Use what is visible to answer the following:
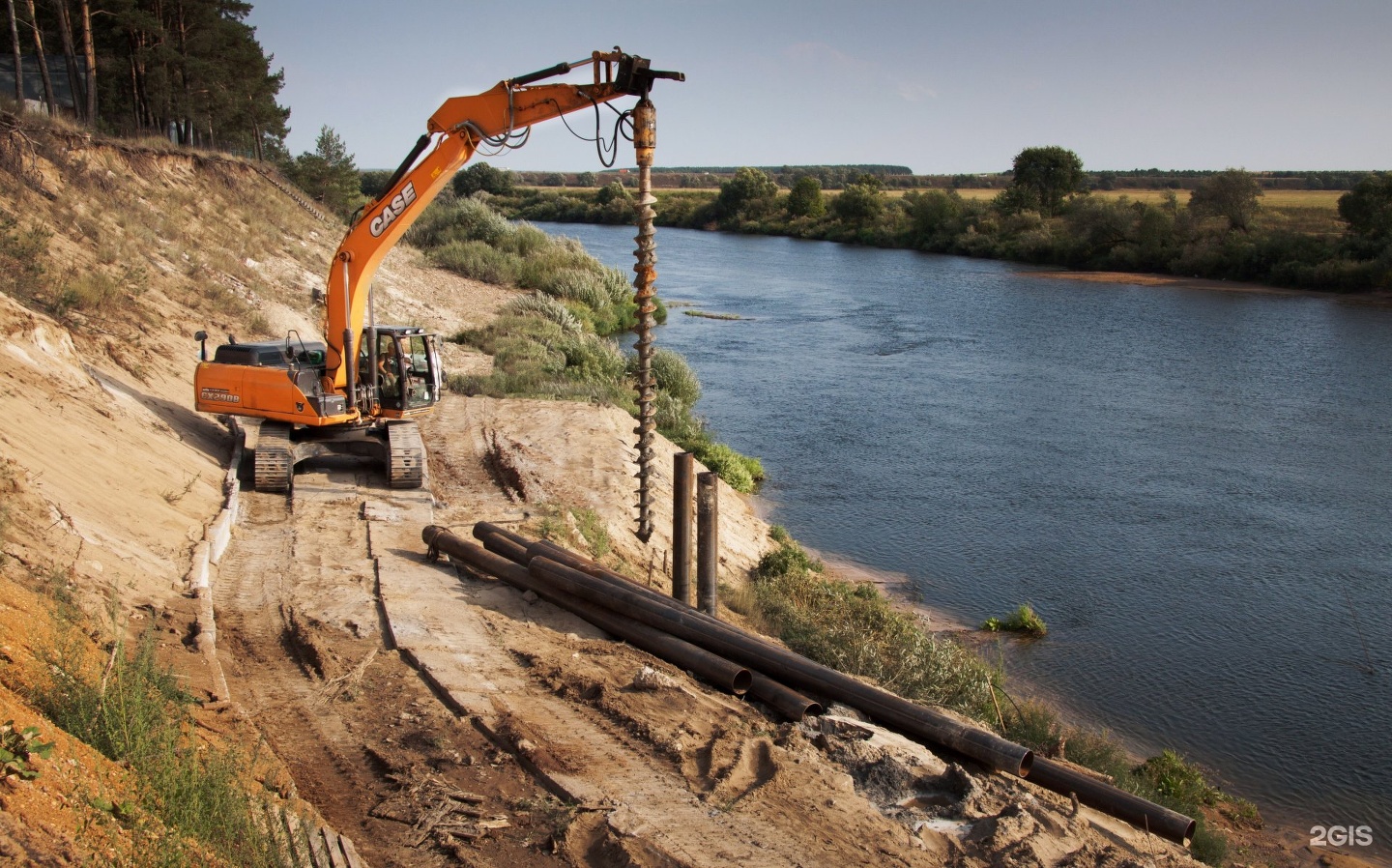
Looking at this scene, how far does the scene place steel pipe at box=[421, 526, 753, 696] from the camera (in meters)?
8.81

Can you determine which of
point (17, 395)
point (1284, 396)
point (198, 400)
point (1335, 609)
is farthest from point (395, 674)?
point (1284, 396)

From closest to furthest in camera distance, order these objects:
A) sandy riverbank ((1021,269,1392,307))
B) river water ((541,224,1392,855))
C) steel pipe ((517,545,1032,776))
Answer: steel pipe ((517,545,1032,776)) < river water ((541,224,1392,855)) < sandy riverbank ((1021,269,1392,307))

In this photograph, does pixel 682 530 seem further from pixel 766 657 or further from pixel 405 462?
pixel 405 462

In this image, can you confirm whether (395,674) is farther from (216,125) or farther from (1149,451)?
(216,125)

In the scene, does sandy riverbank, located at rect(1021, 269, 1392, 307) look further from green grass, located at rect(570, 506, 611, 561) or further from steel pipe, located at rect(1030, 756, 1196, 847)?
steel pipe, located at rect(1030, 756, 1196, 847)

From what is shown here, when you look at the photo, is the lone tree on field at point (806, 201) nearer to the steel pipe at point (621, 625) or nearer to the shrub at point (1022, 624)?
the shrub at point (1022, 624)

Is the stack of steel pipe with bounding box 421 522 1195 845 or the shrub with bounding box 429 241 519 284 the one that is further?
the shrub with bounding box 429 241 519 284

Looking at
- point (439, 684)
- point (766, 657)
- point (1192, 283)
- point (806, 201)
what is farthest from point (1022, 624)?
point (806, 201)

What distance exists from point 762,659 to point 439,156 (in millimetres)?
7698

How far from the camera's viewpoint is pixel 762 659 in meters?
8.99

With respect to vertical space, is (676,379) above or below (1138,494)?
above

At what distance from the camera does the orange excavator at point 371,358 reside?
42.6 feet

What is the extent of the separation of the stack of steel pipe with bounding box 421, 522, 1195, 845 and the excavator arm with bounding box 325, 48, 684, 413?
3734 millimetres

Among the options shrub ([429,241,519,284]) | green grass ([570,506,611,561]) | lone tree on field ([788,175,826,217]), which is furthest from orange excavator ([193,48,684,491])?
lone tree on field ([788,175,826,217])
